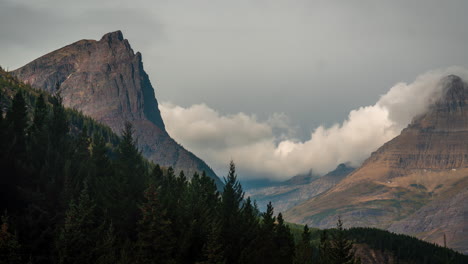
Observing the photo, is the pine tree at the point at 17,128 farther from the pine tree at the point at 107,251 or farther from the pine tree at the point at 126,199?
the pine tree at the point at 107,251

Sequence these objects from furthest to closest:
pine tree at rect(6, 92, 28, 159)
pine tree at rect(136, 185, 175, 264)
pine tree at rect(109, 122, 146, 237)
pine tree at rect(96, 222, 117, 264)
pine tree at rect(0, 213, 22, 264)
Result: pine tree at rect(6, 92, 28, 159) → pine tree at rect(109, 122, 146, 237) → pine tree at rect(136, 185, 175, 264) → pine tree at rect(96, 222, 117, 264) → pine tree at rect(0, 213, 22, 264)

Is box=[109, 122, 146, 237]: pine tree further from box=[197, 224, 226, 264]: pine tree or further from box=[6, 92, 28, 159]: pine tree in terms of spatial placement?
box=[6, 92, 28, 159]: pine tree

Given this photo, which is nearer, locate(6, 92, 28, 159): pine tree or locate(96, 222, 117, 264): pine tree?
locate(96, 222, 117, 264): pine tree

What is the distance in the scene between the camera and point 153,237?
6281 centimetres

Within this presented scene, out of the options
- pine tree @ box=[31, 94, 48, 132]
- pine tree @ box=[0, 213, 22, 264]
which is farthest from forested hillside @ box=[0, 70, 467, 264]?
pine tree @ box=[31, 94, 48, 132]

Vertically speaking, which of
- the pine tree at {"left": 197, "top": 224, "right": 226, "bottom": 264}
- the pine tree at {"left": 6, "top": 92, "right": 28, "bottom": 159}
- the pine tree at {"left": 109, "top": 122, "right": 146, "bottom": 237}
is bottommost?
the pine tree at {"left": 197, "top": 224, "right": 226, "bottom": 264}

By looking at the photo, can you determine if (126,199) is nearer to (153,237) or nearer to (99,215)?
(99,215)

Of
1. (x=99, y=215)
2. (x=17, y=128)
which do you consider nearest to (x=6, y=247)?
(x=99, y=215)

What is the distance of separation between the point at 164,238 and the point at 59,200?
1780 cm

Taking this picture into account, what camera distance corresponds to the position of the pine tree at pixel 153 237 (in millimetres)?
61531

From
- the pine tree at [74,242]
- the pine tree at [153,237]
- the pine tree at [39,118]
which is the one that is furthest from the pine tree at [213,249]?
the pine tree at [39,118]

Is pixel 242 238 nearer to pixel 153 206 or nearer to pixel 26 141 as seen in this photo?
pixel 153 206

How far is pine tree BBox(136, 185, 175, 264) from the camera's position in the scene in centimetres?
6153

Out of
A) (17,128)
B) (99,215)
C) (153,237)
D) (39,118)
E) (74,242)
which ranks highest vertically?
(39,118)
